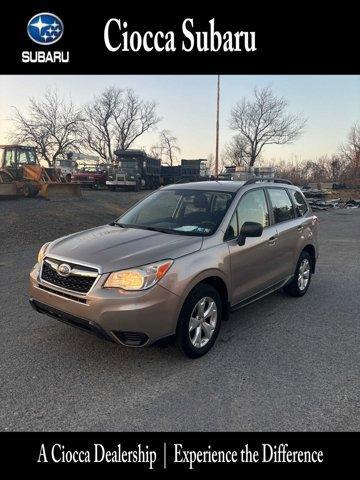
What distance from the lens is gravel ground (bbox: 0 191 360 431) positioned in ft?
8.83

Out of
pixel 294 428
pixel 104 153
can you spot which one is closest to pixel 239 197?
pixel 294 428

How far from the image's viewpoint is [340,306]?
5.16 metres

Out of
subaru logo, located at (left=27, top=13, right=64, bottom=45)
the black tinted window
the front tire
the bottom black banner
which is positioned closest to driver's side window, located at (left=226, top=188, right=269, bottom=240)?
the black tinted window

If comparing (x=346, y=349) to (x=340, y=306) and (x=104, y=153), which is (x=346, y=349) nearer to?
(x=340, y=306)

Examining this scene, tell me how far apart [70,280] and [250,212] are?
2.27 metres

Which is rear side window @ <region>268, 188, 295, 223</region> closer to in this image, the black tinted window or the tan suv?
the tan suv

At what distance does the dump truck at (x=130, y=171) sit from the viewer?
91.2 feet

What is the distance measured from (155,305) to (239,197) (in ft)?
5.96

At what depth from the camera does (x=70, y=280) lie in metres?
3.30

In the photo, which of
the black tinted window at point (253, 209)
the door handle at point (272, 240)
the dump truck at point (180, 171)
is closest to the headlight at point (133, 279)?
the black tinted window at point (253, 209)

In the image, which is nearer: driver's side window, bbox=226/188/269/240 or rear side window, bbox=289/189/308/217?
driver's side window, bbox=226/188/269/240

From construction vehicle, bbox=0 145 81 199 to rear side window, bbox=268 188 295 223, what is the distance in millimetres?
15117

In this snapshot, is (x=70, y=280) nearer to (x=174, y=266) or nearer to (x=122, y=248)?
(x=122, y=248)

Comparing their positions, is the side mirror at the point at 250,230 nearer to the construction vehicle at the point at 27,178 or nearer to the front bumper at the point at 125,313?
the front bumper at the point at 125,313
